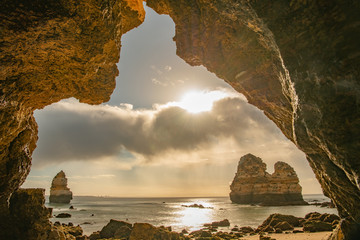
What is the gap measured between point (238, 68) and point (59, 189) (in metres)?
80.1

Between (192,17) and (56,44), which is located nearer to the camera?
(56,44)

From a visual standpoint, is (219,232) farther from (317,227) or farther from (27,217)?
(27,217)

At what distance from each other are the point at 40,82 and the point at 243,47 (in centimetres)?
882

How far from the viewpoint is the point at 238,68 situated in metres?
9.91

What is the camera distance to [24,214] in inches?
277

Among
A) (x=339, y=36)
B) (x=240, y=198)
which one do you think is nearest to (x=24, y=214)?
(x=339, y=36)

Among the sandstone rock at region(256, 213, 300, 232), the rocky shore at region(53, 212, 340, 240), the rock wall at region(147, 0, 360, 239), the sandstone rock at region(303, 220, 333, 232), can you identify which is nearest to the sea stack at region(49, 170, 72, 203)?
the rocky shore at region(53, 212, 340, 240)

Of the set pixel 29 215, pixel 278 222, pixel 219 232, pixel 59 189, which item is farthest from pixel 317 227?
pixel 59 189

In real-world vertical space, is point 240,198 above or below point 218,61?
below

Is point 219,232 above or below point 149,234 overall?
below

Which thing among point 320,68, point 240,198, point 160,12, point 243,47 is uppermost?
point 160,12

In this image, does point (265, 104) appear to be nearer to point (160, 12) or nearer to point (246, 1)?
point (246, 1)

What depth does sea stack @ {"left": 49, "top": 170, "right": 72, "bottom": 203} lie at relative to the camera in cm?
6616

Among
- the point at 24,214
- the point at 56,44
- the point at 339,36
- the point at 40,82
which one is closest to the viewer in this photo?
the point at 339,36
